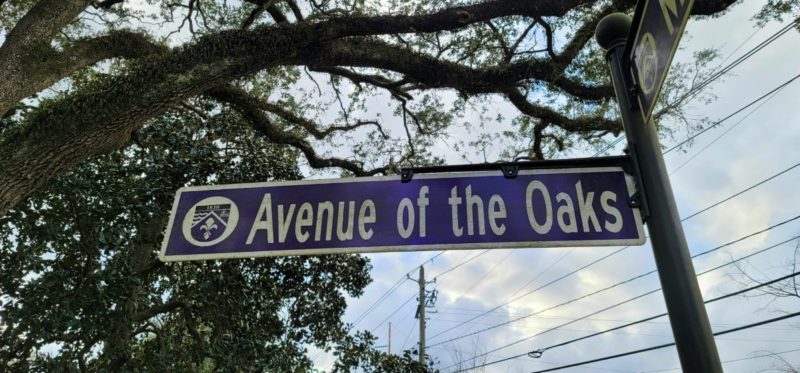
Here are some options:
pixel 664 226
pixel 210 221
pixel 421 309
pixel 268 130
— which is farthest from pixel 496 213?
pixel 421 309

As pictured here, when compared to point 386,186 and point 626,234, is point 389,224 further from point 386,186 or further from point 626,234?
point 626,234

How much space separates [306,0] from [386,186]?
771 cm

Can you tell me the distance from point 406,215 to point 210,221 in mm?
765

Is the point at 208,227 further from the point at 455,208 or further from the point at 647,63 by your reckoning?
the point at 647,63

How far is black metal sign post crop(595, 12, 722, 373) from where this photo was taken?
3.94 feet

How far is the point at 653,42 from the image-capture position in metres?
1.35

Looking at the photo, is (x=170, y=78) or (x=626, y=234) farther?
(x=170, y=78)

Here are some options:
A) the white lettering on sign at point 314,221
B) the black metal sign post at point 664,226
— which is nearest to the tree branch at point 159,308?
the white lettering on sign at point 314,221

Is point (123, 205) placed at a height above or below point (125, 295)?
above

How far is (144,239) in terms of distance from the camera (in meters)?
4.57

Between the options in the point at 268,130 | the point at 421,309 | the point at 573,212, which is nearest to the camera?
the point at 573,212

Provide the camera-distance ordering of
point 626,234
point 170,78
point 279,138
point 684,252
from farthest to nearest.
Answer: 1. point 279,138
2. point 170,78
3. point 626,234
4. point 684,252

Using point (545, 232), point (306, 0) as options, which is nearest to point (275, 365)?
point (545, 232)

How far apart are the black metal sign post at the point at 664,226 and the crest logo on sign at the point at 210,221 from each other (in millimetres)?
1445
